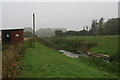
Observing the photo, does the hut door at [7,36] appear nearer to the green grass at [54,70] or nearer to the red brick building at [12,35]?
the red brick building at [12,35]

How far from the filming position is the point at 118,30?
2106 inches

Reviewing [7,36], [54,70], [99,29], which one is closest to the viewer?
[54,70]

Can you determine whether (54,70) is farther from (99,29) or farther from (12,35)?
(99,29)

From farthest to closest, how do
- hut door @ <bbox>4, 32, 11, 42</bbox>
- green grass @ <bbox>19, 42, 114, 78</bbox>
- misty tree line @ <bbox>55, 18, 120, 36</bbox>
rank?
misty tree line @ <bbox>55, 18, 120, 36</bbox> → hut door @ <bbox>4, 32, 11, 42</bbox> → green grass @ <bbox>19, 42, 114, 78</bbox>

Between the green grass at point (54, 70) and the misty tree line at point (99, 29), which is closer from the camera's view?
the green grass at point (54, 70)

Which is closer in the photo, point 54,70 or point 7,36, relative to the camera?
point 54,70

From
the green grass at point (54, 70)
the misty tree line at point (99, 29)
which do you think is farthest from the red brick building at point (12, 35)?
the misty tree line at point (99, 29)

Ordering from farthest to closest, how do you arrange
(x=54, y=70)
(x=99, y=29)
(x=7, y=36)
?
1. (x=99, y=29)
2. (x=7, y=36)
3. (x=54, y=70)

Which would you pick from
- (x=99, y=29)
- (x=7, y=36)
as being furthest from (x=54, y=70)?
(x=99, y=29)

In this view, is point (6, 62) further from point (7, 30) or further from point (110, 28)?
point (110, 28)

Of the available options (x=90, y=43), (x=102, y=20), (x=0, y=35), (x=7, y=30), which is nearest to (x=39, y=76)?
(x=0, y=35)

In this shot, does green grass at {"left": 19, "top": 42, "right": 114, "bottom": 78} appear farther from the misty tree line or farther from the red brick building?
the misty tree line

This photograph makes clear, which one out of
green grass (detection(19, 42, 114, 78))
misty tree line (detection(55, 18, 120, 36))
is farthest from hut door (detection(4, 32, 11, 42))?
misty tree line (detection(55, 18, 120, 36))

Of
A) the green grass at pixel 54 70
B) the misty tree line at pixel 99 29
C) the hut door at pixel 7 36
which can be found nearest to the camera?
the green grass at pixel 54 70
